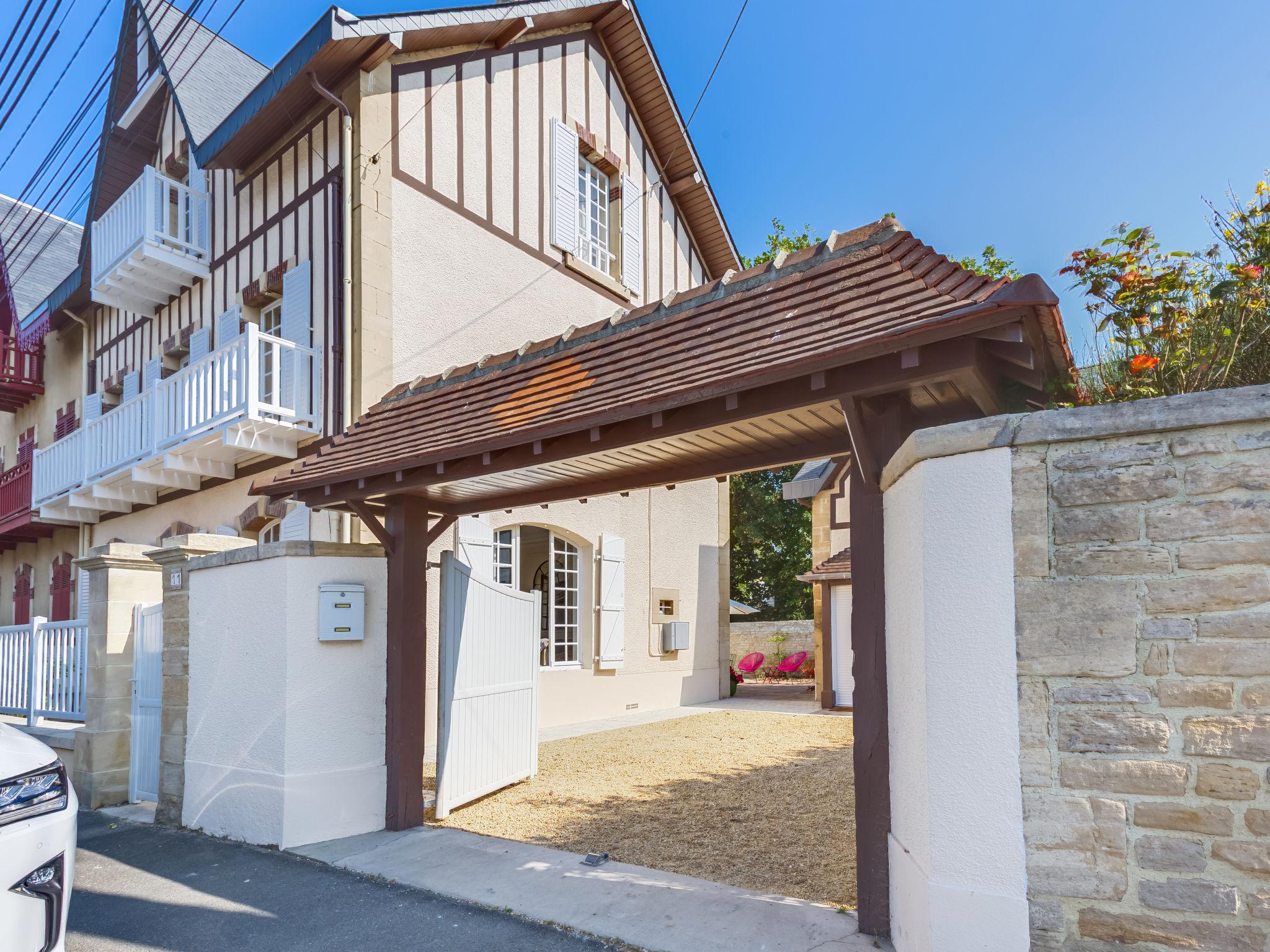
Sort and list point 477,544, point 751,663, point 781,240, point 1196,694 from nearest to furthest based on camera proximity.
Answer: point 1196,694 → point 477,544 → point 751,663 → point 781,240

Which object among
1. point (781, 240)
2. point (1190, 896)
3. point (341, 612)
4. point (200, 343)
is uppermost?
point (781, 240)

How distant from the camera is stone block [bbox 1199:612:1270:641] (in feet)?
9.20

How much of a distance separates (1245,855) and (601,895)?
9.66ft

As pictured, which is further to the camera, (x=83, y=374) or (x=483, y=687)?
(x=83, y=374)

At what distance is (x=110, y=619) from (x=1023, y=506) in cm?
717

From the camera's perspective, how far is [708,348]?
452 cm

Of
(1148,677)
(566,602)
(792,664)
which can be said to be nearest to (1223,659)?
(1148,677)

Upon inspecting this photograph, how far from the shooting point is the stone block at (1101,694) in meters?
2.93

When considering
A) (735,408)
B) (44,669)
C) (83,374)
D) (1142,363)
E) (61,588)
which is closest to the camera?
(1142,363)

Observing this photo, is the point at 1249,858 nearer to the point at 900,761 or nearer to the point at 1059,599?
the point at 1059,599

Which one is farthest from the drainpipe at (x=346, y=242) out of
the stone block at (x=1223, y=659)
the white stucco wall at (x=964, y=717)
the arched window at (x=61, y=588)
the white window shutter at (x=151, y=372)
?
the arched window at (x=61, y=588)

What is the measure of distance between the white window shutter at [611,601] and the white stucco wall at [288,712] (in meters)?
5.75

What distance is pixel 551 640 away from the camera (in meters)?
11.4

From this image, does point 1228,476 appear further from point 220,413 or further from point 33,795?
point 220,413
